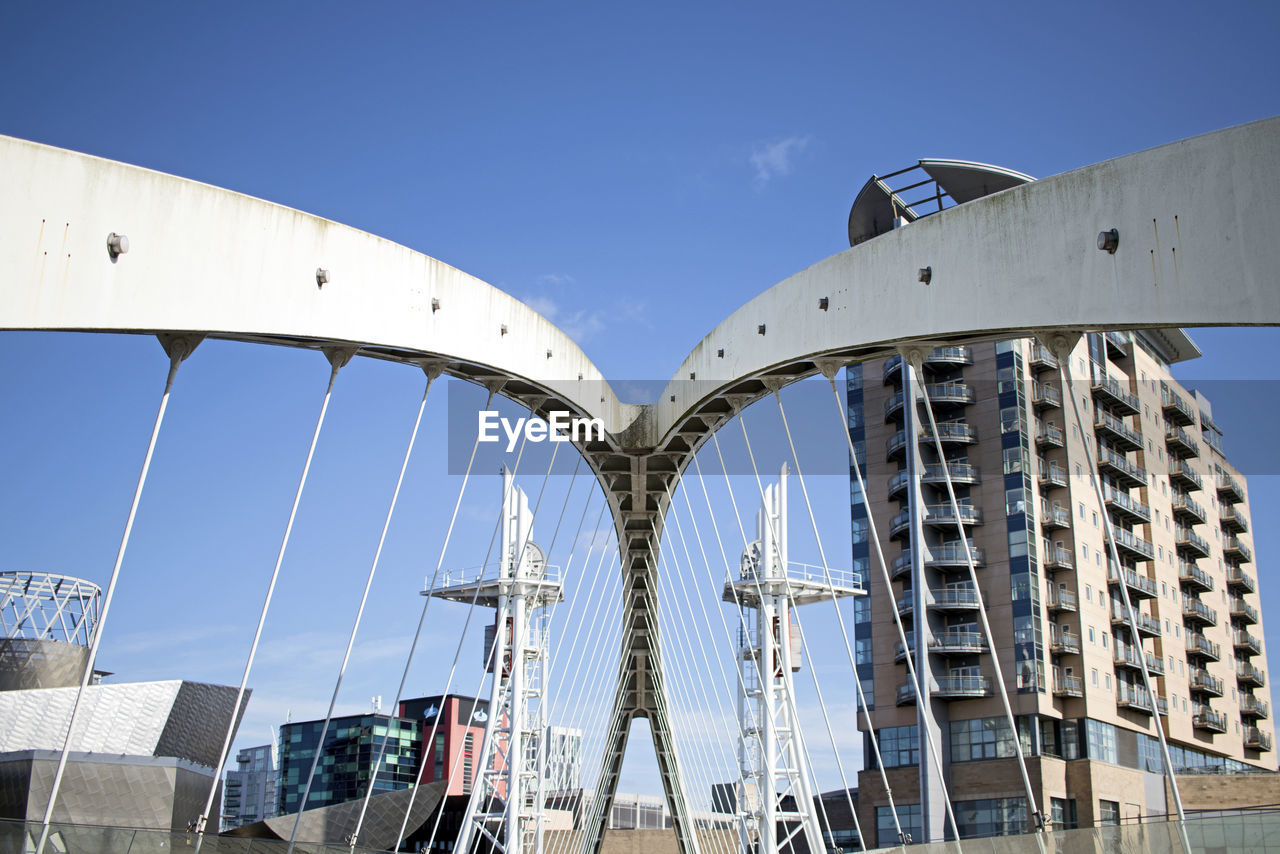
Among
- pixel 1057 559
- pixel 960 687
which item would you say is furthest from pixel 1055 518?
pixel 960 687

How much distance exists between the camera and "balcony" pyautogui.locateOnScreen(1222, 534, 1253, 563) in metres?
85.6

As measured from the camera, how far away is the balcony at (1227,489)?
8594 cm

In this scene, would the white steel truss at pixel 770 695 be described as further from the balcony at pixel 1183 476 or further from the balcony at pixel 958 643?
the balcony at pixel 1183 476

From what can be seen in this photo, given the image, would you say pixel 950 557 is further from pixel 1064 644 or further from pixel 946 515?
pixel 1064 644

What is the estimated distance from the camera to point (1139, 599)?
70.5 meters

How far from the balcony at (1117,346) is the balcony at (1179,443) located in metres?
7.39

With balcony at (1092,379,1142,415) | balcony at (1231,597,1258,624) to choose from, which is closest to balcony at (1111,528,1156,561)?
balcony at (1092,379,1142,415)

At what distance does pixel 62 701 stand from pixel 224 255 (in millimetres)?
36876

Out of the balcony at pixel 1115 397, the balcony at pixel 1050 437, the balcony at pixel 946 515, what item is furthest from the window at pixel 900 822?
the balcony at pixel 1115 397

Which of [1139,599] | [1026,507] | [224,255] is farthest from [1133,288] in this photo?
[1139,599]

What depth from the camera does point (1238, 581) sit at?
3359 inches

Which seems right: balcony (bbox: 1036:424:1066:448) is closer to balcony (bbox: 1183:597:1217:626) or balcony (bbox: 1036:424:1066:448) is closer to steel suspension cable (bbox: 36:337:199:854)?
balcony (bbox: 1183:597:1217:626)

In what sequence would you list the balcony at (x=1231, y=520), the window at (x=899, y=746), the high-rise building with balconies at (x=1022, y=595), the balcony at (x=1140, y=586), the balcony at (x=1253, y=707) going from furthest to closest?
the balcony at (x=1231, y=520) → the balcony at (x=1253, y=707) → the balcony at (x=1140, y=586) → the window at (x=899, y=746) → the high-rise building with balconies at (x=1022, y=595)

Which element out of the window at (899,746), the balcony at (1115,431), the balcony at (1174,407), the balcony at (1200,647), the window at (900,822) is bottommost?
the window at (900,822)
